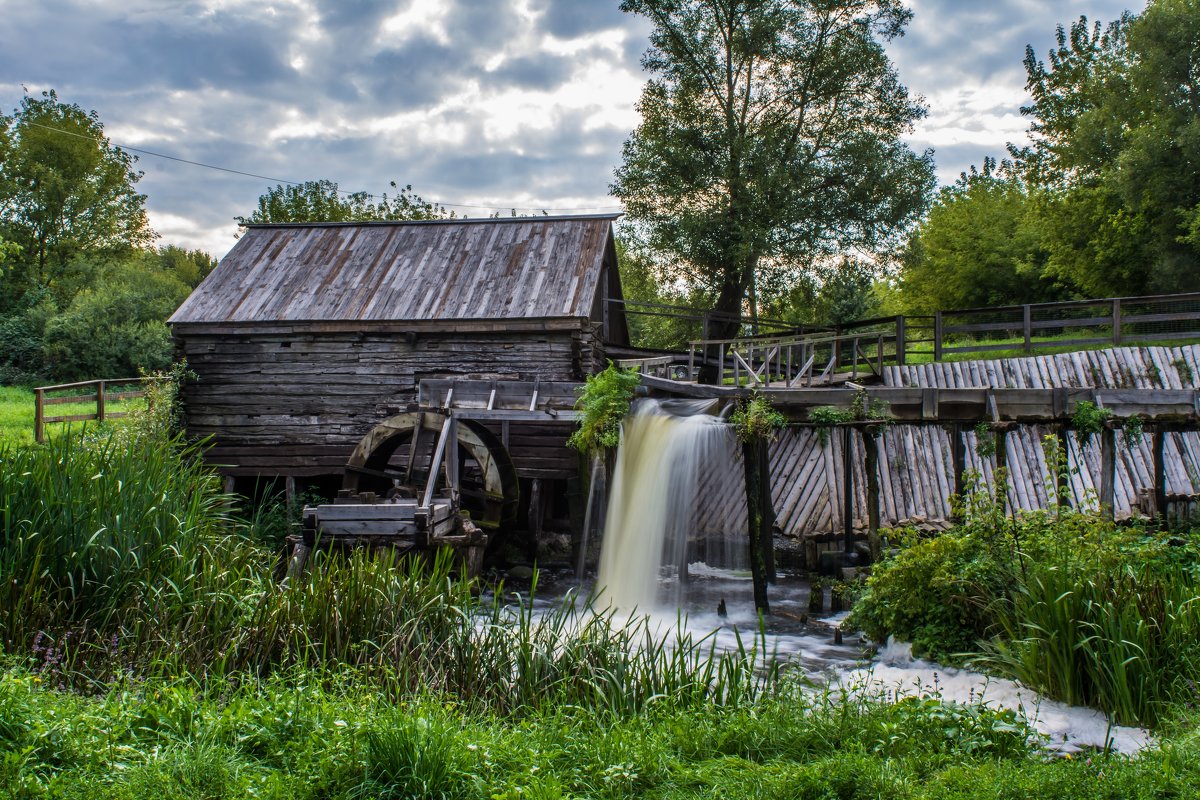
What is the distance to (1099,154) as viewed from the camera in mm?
22891

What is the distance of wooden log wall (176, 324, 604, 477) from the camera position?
49.3 feet

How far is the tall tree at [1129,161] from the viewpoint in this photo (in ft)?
65.5

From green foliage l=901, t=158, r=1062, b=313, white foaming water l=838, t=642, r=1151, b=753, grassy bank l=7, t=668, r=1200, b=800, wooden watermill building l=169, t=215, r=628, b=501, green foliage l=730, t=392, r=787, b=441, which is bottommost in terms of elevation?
white foaming water l=838, t=642, r=1151, b=753

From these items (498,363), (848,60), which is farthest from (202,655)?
(848,60)

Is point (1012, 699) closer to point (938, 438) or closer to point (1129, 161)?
point (938, 438)

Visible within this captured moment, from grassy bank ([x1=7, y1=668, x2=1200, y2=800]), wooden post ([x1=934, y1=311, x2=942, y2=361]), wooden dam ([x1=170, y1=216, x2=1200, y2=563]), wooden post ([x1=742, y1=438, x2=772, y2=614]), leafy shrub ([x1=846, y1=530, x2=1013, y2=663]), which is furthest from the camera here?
wooden post ([x1=934, y1=311, x2=942, y2=361])

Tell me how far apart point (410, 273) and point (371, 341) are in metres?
1.73

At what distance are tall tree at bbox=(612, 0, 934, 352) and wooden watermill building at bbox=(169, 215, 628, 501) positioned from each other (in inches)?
197

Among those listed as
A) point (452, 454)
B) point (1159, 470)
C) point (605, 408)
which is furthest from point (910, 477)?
point (452, 454)

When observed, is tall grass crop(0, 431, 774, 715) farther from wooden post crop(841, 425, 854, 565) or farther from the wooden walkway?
the wooden walkway

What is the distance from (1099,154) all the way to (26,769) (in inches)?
1056

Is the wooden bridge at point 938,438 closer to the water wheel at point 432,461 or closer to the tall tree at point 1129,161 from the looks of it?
the water wheel at point 432,461

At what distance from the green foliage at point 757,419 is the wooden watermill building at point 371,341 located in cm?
552

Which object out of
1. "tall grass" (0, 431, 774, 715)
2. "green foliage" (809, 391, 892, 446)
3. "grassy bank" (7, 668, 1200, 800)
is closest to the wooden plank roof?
"green foliage" (809, 391, 892, 446)
